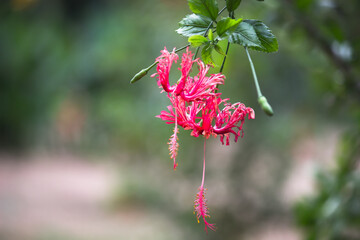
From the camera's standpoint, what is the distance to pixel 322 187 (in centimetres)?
166

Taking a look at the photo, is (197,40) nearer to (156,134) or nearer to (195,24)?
(195,24)

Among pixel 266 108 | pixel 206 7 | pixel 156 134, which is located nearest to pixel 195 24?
pixel 206 7

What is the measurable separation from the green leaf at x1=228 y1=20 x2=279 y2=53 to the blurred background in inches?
29.9

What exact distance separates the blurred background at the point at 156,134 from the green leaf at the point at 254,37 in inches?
29.9

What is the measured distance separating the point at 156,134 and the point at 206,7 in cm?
240

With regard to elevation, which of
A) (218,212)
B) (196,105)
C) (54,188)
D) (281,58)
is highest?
(54,188)

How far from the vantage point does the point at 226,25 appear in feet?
Result: 2.15

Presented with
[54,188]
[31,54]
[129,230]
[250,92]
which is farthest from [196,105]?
[31,54]

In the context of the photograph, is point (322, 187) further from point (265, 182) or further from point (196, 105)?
point (265, 182)

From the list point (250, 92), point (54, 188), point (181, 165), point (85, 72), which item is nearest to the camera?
point (250, 92)

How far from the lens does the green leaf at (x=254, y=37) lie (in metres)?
0.66

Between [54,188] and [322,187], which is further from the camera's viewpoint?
[54,188]

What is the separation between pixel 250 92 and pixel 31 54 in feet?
16.4

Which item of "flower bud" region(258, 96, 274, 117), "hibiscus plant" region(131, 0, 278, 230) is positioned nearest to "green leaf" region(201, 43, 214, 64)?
"hibiscus plant" region(131, 0, 278, 230)
